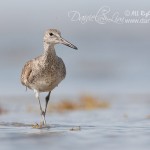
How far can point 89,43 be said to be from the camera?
3325cm

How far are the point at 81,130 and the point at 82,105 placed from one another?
4917 mm

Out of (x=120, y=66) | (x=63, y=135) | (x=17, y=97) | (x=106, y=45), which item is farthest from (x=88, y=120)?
(x=106, y=45)

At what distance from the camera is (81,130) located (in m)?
10.3

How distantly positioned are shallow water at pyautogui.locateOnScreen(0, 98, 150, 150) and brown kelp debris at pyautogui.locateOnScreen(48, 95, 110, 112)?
514 millimetres

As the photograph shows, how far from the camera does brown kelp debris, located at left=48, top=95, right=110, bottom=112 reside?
14.8m

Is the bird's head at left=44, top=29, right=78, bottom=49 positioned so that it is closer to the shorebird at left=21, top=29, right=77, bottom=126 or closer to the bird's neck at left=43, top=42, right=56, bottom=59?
the shorebird at left=21, top=29, right=77, bottom=126

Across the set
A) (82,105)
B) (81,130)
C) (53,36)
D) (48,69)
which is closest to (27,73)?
(48,69)

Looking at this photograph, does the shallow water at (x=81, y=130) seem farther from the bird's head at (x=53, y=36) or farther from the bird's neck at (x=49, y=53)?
the bird's head at (x=53, y=36)

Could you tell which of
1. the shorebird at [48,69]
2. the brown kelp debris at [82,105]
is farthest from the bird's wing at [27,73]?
the brown kelp debris at [82,105]

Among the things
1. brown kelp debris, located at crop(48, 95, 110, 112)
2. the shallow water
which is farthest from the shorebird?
brown kelp debris, located at crop(48, 95, 110, 112)

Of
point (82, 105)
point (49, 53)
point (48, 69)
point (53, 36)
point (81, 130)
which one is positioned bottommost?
point (81, 130)

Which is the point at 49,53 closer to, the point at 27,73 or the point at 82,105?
the point at 27,73

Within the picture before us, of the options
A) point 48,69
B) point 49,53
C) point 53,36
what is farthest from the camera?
point 49,53

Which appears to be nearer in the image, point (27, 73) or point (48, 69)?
point (48, 69)
